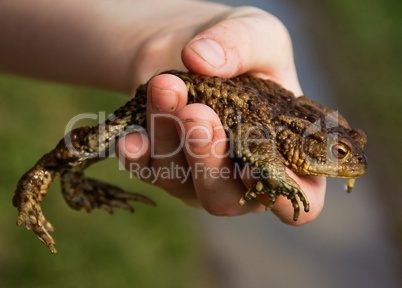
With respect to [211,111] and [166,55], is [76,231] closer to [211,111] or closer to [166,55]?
[166,55]

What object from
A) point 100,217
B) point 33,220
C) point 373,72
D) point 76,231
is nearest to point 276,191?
point 33,220

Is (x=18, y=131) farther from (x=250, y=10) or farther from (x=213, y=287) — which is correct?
(x=250, y=10)

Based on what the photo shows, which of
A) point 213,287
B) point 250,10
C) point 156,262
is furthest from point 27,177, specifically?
point 213,287

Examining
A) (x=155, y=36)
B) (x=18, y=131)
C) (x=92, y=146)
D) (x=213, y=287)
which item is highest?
(x=155, y=36)

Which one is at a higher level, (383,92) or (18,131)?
(383,92)

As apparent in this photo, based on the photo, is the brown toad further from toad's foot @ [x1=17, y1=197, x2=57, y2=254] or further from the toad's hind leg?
the toad's hind leg

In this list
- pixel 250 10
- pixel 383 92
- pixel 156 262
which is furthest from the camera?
pixel 383 92
